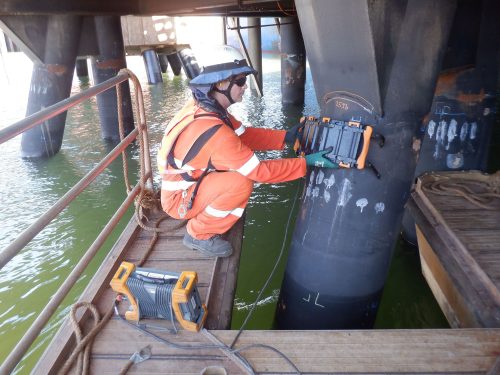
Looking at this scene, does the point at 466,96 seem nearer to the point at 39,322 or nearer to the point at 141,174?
the point at 141,174

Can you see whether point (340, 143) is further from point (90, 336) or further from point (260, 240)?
point (260, 240)

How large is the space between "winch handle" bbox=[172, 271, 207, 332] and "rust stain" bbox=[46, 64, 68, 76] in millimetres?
6766

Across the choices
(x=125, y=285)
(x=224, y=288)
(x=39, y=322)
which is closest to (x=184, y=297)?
(x=125, y=285)

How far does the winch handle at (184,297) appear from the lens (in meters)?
2.17

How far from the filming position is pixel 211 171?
2.94m

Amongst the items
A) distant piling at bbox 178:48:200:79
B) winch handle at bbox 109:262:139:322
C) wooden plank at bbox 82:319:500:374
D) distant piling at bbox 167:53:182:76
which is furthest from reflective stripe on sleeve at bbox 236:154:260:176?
distant piling at bbox 167:53:182:76

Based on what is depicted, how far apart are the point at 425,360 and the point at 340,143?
4.42 ft

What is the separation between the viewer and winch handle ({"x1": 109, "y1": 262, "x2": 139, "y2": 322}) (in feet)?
7.51

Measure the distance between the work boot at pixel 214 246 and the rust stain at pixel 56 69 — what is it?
6060 millimetres

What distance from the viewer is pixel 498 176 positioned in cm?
392

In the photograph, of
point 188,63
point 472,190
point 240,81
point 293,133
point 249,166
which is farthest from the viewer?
point 188,63

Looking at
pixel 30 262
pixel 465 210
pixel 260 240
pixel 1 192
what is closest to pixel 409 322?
pixel 465 210

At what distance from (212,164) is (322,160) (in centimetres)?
73

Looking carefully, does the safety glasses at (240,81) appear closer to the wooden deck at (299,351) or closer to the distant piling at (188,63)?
the wooden deck at (299,351)
